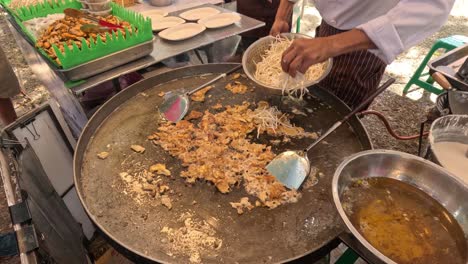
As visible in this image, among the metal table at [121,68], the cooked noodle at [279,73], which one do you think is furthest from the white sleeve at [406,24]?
the metal table at [121,68]

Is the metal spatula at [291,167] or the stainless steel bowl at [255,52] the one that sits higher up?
the stainless steel bowl at [255,52]

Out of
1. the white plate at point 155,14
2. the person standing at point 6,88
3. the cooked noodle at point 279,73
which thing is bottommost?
the person standing at point 6,88

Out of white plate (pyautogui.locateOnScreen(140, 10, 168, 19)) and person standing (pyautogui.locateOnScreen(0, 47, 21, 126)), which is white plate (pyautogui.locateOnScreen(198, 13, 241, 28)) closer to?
white plate (pyautogui.locateOnScreen(140, 10, 168, 19))

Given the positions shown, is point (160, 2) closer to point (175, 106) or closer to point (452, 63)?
point (175, 106)

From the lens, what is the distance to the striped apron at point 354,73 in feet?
9.45

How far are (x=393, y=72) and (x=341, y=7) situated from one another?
4.14 m

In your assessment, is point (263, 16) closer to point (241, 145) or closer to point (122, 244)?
point (241, 145)

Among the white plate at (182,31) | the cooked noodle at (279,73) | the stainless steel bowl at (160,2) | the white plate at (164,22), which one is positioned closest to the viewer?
the cooked noodle at (279,73)

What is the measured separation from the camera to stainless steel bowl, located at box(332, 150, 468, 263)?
1.58m

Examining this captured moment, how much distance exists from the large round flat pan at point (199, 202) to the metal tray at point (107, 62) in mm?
466

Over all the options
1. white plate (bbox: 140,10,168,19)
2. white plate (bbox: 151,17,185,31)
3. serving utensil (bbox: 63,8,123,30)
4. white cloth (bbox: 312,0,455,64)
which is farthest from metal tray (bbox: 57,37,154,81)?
white cloth (bbox: 312,0,455,64)

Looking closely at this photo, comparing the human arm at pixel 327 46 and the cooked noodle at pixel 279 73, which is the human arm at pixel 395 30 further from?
the cooked noodle at pixel 279 73

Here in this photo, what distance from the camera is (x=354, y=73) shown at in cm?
299

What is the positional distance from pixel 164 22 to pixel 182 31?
39cm
